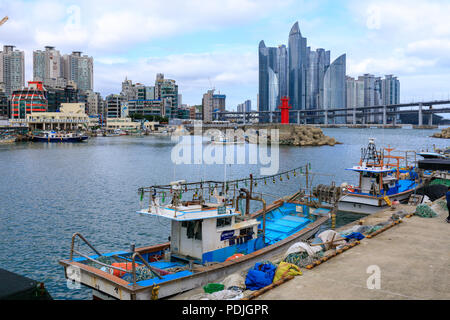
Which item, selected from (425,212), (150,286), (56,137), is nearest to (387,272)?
(150,286)

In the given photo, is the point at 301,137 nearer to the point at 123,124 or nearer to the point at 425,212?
the point at 425,212

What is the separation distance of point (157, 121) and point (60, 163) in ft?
380

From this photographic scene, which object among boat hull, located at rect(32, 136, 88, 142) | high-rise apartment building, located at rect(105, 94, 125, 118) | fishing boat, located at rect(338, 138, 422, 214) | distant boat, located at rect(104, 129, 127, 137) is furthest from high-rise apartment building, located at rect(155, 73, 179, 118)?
fishing boat, located at rect(338, 138, 422, 214)

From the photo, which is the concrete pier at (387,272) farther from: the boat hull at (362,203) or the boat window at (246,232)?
the boat hull at (362,203)

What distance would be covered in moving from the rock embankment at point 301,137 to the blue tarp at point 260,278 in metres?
82.7

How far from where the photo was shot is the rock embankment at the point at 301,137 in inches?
3622

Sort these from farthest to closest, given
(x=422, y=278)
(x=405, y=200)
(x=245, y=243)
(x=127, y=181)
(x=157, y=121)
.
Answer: (x=157, y=121)
(x=127, y=181)
(x=405, y=200)
(x=245, y=243)
(x=422, y=278)

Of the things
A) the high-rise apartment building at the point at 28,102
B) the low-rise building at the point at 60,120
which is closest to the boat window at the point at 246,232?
the low-rise building at the point at 60,120

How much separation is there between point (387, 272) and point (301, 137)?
86.3 meters
